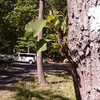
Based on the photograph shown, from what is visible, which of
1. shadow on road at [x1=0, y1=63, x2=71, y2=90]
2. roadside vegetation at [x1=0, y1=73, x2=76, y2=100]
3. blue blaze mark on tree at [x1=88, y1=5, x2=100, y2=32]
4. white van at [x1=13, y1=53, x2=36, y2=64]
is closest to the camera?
blue blaze mark on tree at [x1=88, y1=5, x2=100, y2=32]

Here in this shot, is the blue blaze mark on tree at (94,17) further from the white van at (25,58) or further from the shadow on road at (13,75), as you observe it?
the white van at (25,58)

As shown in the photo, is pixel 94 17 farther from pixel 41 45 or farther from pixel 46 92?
pixel 46 92

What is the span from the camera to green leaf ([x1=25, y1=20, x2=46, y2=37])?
4.17ft

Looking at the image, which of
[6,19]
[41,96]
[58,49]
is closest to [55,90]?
[41,96]

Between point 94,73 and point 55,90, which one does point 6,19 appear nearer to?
point 55,90

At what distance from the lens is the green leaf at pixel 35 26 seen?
1.27 metres

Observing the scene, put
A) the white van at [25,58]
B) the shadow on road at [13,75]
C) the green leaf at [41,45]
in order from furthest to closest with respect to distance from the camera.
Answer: the white van at [25,58] → the shadow on road at [13,75] → the green leaf at [41,45]

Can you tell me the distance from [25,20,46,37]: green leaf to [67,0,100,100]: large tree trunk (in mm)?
114

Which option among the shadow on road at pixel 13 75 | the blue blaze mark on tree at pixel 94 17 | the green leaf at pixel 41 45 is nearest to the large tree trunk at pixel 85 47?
the blue blaze mark on tree at pixel 94 17

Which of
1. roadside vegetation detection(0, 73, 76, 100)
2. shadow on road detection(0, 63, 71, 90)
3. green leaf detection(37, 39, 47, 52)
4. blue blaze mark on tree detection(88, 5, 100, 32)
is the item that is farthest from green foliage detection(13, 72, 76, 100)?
blue blaze mark on tree detection(88, 5, 100, 32)

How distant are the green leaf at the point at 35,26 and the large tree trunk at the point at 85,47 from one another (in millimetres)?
114

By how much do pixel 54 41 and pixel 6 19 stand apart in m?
40.1

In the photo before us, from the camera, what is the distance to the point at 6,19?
Result: 40969 mm

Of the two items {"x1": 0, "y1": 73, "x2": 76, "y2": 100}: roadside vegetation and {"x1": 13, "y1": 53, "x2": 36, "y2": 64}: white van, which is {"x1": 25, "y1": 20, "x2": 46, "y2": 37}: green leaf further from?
{"x1": 13, "y1": 53, "x2": 36, "y2": 64}: white van
